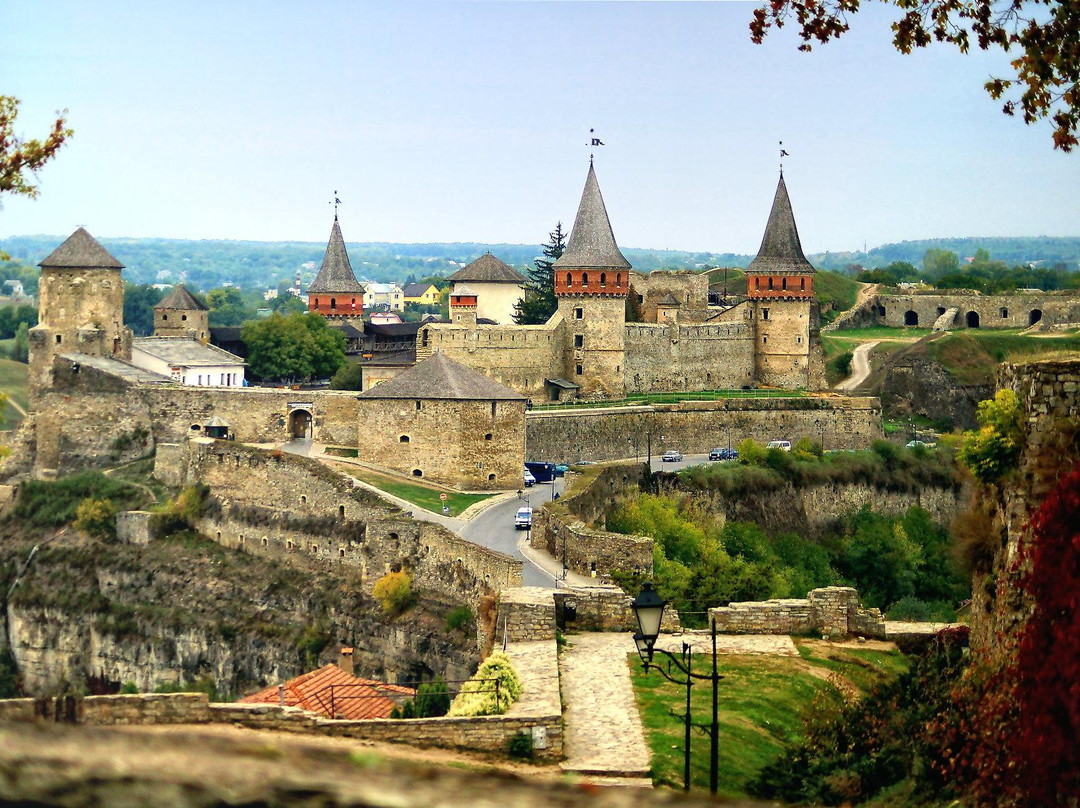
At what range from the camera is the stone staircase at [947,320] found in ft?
247

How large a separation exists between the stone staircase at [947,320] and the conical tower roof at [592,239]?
23.9m

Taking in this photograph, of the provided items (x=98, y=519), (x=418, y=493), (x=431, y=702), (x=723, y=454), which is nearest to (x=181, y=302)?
(x=98, y=519)

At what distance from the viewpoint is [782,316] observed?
6075 centimetres

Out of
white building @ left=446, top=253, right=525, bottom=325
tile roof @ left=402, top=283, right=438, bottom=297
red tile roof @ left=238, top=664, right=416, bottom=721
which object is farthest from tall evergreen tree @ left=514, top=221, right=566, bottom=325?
tile roof @ left=402, top=283, right=438, bottom=297

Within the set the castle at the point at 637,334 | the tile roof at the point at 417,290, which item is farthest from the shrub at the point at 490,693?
the tile roof at the point at 417,290

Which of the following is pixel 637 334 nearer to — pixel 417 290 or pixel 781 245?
pixel 781 245

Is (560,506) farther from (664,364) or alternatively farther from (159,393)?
(664,364)

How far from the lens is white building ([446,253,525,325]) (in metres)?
70.4

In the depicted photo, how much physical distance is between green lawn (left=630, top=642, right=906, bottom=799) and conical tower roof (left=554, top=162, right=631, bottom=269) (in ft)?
116

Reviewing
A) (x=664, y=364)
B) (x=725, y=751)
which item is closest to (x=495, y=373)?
(x=664, y=364)

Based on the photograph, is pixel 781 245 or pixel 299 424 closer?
pixel 299 424

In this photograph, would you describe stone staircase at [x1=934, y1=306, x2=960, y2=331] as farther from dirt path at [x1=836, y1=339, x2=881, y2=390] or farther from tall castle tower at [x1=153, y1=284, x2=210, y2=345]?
tall castle tower at [x1=153, y1=284, x2=210, y2=345]

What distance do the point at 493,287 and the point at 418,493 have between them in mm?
32204

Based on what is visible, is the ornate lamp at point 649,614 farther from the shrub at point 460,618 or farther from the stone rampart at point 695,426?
the stone rampart at point 695,426
